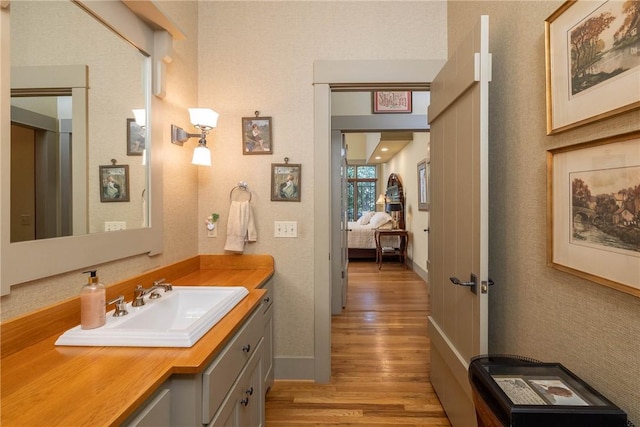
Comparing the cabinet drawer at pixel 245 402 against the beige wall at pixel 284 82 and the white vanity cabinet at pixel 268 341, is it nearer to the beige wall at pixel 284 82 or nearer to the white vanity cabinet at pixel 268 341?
the white vanity cabinet at pixel 268 341

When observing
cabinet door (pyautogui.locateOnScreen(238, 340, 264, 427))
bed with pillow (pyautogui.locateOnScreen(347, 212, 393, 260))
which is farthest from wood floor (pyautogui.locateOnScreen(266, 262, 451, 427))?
bed with pillow (pyautogui.locateOnScreen(347, 212, 393, 260))

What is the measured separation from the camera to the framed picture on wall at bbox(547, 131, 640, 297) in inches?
34.6

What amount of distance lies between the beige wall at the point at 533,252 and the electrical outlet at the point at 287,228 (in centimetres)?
126

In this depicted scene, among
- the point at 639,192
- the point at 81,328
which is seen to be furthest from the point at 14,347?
the point at 639,192

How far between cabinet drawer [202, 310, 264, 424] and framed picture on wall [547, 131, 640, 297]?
4.14 feet

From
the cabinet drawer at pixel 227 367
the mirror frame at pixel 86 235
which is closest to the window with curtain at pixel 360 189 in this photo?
the mirror frame at pixel 86 235

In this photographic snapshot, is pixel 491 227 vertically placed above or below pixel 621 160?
below

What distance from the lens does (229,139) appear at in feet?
7.45

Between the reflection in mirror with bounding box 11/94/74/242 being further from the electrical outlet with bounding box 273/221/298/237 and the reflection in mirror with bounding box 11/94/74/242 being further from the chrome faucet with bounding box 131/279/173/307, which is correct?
the electrical outlet with bounding box 273/221/298/237

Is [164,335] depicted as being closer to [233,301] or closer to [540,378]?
[233,301]

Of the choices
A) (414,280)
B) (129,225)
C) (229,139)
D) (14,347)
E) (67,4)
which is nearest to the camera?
(14,347)

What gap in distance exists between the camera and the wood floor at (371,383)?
1923 mm

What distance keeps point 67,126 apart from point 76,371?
0.87 meters

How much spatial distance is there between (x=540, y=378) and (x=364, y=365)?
168 centimetres
